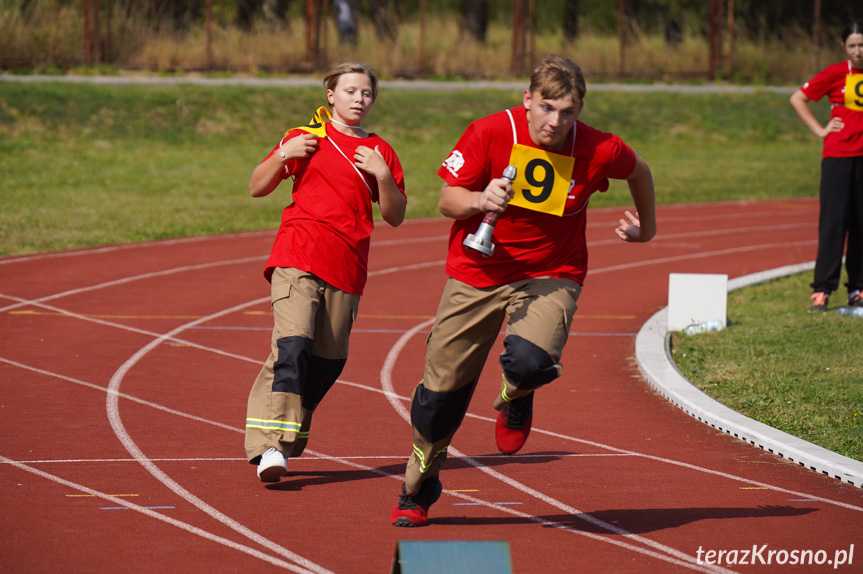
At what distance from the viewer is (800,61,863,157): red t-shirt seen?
10289 mm

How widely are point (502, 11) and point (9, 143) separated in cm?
2284

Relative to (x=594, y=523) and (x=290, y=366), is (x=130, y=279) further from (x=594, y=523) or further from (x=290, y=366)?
(x=594, y=523)

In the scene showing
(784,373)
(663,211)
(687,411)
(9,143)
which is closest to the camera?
(687,411)

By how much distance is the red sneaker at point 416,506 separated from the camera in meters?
5.29

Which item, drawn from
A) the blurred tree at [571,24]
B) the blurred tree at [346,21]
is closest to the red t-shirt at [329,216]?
the blurred tree at [346,21]

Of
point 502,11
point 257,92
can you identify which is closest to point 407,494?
point 257,92

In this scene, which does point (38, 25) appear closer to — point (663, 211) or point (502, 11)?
point (663, 211)

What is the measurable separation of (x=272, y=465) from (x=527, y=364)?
1504mm

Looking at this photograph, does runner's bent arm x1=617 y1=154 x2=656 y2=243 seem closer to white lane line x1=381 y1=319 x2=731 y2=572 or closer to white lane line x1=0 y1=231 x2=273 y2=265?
white lane line x1=381 y1=319 x2=731 y2=572

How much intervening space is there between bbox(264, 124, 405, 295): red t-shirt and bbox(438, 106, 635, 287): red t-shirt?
823 mm

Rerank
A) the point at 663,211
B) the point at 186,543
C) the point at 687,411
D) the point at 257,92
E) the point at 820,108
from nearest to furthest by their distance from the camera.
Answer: the point at 186,543
the point at 687,411
the point at 663,211
the point at 257,92
the point at 820,108

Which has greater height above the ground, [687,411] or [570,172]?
[570,172]

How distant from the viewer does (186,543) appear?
5.06 m

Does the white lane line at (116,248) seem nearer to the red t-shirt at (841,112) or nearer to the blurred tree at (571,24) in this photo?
the red t-shirt at (841,112)
